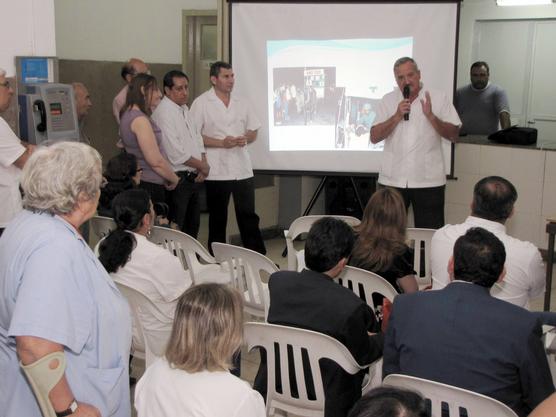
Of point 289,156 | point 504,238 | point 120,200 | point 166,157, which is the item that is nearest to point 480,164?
point 289,156

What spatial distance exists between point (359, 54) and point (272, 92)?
0.75m

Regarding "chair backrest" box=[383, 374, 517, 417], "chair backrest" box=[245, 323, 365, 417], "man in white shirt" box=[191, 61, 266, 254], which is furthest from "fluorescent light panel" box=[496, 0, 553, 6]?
"chair backrest" box=[383, 374, 517, 417]

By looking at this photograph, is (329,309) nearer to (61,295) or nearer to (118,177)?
(61,295)

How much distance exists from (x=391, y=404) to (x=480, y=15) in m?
8.34

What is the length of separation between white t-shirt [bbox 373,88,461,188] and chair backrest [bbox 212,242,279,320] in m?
1.80

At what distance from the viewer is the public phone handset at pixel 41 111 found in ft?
16.7

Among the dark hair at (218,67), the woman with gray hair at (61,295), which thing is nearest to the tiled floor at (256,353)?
the woman with gray hair at (61,295)

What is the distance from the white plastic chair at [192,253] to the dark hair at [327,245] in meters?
1.07

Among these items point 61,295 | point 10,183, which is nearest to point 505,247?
point 61,295

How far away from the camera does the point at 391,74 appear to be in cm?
563

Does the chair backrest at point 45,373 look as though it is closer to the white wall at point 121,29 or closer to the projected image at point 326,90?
the projected image at point 326,90

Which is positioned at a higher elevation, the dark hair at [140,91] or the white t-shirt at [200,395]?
the dark hair at [140,91]

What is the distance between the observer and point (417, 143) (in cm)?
501

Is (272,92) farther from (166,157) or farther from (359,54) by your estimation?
(166,157)
